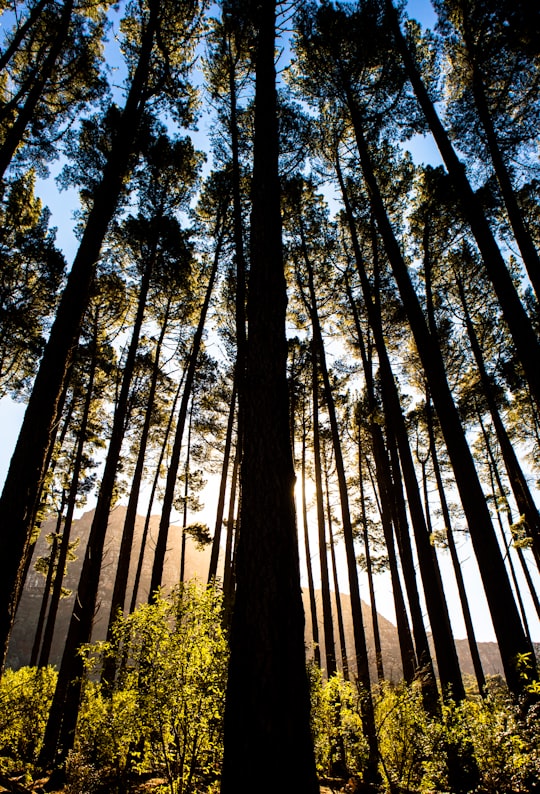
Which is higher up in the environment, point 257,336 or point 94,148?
point 94,148

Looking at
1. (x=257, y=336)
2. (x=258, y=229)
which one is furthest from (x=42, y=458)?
(x=258, y=229)

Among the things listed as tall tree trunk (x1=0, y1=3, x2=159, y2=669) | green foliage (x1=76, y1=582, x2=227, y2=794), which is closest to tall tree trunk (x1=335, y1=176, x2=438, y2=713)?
green foliage (x1=76, y1=582, x2=227, y2=794)

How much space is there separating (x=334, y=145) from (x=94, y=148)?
7.12 meters

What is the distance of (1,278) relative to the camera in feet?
36.6

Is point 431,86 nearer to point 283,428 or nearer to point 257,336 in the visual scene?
point 257,336

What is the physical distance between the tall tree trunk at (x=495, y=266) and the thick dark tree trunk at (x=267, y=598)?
152 inches

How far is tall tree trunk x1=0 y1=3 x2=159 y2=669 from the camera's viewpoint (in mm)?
3984

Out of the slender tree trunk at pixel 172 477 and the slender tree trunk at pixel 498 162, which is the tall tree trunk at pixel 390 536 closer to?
the slender tree trunk at pixel 498 162

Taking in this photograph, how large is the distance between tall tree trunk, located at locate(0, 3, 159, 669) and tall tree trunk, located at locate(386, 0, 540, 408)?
19.2 ft

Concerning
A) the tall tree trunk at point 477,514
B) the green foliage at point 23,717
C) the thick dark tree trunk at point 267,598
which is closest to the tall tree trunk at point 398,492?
the tall tree trunk at point 477,514

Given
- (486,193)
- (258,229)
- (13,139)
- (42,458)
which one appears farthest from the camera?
(486,193)

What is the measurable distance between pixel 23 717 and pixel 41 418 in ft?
24.9

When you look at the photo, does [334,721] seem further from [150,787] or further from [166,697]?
[166,697]

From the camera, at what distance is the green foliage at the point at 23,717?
755 cm
